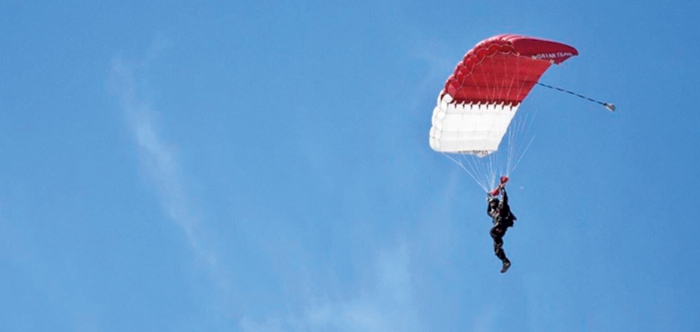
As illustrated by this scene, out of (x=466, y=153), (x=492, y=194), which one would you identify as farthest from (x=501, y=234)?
(x=466, y=153)

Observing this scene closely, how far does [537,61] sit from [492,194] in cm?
499

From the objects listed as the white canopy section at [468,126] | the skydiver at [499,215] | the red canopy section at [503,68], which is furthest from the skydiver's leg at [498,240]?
the red canopy section at [503,68]

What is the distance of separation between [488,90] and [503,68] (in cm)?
138

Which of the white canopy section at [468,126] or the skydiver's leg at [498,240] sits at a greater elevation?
the white canopy section at [468,126]

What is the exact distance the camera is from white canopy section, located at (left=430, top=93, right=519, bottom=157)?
44.5 meters

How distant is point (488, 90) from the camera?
45000mm

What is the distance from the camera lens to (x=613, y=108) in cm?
4334

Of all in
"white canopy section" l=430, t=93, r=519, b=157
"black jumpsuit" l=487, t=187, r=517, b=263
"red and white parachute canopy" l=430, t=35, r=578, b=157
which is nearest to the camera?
"red and white parachute canopy" l=430, t=35, r=578, b=157

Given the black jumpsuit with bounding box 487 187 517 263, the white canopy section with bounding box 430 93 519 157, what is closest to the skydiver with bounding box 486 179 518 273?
the black jumpsuit with bounding box 487 187 517 263

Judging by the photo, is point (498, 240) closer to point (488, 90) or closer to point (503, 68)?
point (488, 90)

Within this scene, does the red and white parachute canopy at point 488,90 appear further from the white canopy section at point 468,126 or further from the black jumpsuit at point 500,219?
the black jumpsuit at point 500,219

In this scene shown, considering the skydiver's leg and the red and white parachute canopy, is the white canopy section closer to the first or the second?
the red and white parachute canopy

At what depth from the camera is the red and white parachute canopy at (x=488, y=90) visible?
42.1 metres

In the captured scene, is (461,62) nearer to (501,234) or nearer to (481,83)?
(481,83)
